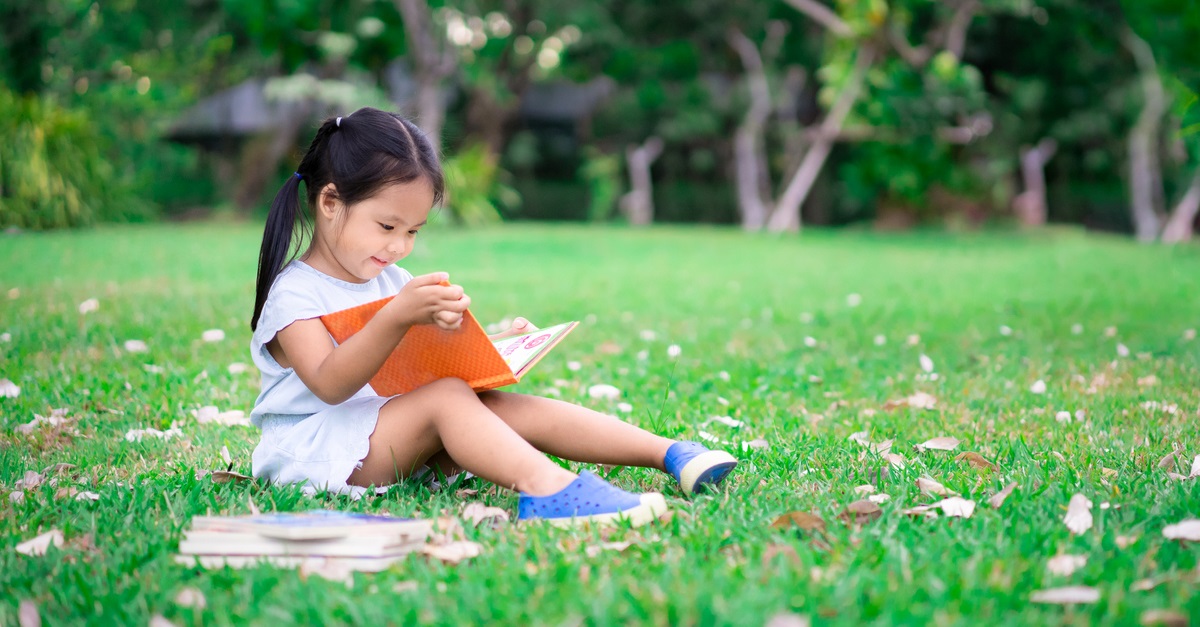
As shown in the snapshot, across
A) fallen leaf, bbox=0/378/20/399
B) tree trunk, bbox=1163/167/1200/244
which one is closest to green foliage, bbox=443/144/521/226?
tree trunk, bbox=1163/167/1200/244

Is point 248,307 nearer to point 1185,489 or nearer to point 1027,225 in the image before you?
point 1185,489

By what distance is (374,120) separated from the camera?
97.5 inches

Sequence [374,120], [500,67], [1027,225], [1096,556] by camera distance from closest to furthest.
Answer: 1. [1096,556]
2. [374,120]
3. [1027,225]
4. [500,67]

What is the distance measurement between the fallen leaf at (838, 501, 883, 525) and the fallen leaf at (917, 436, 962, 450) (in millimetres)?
776

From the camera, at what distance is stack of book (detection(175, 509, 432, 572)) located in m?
1.90

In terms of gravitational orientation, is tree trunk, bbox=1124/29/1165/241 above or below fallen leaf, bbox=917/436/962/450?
above

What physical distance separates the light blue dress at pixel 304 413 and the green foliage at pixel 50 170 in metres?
11.5

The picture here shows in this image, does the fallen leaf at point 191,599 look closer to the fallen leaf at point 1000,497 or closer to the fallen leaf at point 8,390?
the fallen leaf at point 1000,497

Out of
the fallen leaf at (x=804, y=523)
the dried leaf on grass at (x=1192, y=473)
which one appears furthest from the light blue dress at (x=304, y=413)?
the dried leaf on grass at (x=1192, y=473)

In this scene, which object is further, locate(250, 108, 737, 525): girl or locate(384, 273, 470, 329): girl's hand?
locate(250, 108, 737, 525): girl

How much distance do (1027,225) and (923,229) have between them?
1.71m

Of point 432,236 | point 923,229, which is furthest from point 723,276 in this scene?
point 923,229

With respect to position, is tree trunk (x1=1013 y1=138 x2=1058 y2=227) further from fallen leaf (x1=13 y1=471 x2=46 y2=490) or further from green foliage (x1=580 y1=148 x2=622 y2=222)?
fallen leaf (x1=13 y1=471 x2=46 y2=490)

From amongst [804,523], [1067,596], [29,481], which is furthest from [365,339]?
[1067,596]
